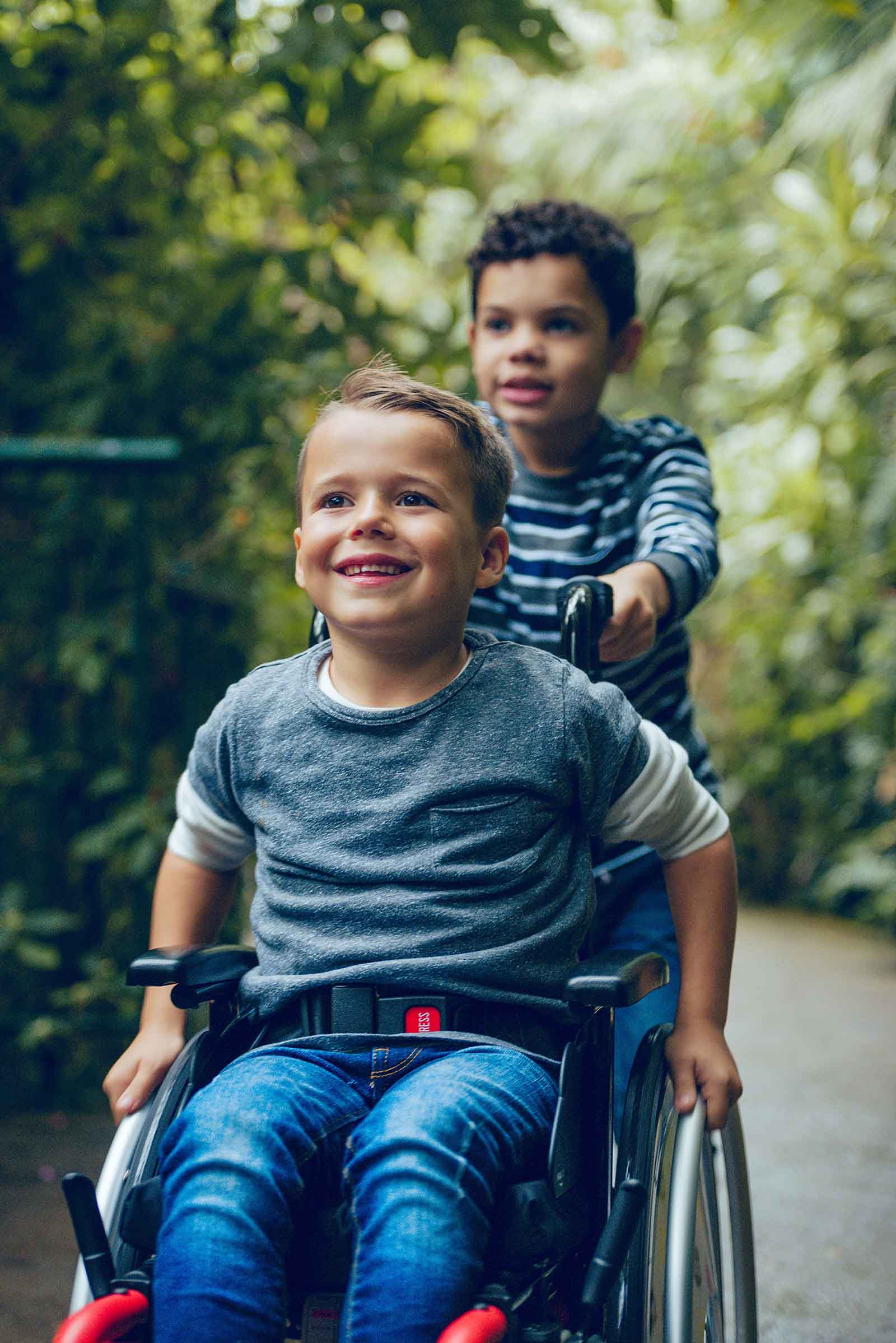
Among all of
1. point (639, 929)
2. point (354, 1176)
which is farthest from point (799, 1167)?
point (354, 1176)

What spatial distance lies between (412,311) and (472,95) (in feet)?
25.4

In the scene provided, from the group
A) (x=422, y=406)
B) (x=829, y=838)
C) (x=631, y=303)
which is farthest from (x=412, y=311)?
(x=829, y=838)

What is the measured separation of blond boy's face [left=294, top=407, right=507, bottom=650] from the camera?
1.58 metres

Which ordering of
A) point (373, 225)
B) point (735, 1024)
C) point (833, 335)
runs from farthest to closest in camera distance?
point (833, 335), point (735, 1024), point (373, 225)

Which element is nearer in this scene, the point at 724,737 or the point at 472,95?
the point at 724,737

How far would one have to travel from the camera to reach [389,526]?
1572mm

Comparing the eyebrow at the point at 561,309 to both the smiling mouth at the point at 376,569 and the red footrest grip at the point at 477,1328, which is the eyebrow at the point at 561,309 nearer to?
the smiling mouth at the point at 376,569

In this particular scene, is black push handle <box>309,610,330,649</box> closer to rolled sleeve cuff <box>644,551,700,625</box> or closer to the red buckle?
Result: rolled sleeve cuff <box>644,551,700,625</box>

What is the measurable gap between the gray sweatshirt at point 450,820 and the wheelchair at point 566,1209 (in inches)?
2.8

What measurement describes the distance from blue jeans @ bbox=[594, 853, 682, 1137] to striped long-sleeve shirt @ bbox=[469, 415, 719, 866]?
0.03 meters

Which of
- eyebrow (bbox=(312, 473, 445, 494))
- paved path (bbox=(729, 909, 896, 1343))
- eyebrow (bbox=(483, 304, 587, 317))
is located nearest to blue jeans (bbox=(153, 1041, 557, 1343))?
eyebrow (bbox=(312, 473, 445, 494))

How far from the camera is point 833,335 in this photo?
6887 millimetres

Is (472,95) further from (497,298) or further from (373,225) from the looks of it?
(497,298)

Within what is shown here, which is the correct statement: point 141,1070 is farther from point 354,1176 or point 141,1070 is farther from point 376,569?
point 376,569
